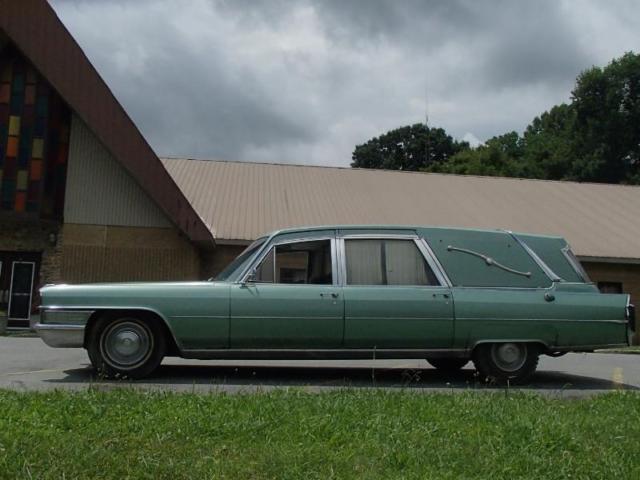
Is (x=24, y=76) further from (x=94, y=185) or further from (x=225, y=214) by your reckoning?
(x=225, y=214)

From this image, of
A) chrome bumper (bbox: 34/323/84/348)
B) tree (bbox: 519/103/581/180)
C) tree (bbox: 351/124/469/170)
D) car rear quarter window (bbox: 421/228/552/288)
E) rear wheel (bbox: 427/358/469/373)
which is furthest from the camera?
tree (bbox: 351/124/469/170)

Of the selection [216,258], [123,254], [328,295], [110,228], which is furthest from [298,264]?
[216,258]

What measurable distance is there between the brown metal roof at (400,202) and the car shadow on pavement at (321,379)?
12.0m

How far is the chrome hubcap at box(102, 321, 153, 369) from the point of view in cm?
686

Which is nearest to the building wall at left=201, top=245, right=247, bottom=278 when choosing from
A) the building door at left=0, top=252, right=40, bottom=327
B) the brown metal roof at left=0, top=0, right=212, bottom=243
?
the brown metal roof at left=0, top=0, right=212, bottom=243

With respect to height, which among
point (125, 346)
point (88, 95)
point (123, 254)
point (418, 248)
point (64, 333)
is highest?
point (88, 95)

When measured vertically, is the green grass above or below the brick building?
below

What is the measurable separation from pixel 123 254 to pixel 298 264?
13.6m

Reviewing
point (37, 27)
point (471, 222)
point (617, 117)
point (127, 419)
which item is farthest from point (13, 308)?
point (617, 117)

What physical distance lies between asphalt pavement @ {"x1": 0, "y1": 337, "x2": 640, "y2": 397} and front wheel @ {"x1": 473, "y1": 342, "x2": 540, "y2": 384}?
0.16 metres

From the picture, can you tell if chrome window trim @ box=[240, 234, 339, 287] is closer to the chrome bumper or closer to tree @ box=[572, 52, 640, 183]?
the chrome bumper

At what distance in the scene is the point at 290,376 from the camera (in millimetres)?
7684

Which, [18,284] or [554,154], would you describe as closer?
[18,284]

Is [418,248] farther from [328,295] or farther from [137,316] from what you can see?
[137,316]
